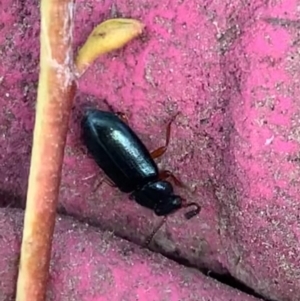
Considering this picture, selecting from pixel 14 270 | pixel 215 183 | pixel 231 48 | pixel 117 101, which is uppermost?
pixel 231 48

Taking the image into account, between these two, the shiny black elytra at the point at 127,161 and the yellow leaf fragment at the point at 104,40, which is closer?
the yellow leaf fragment at the point at 104,40

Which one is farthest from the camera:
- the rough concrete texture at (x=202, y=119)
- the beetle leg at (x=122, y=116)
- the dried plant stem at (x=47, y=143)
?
the beetle leg at (x=122, y=116)

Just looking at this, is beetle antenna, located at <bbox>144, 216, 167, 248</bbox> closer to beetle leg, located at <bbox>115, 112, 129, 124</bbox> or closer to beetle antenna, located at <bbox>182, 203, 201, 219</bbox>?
beetle antenna, located at <bbox>182, 203, 201, 219</bbox>

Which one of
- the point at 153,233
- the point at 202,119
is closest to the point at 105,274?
A: the point at 153,233

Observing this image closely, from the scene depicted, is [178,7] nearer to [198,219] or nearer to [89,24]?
[89,24]

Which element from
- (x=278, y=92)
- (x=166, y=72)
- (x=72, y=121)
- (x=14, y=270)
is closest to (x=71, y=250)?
(x=14, y=270)

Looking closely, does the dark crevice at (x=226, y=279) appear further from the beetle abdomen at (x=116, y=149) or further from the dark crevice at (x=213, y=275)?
the beetle abdomen at (x=116, y=149)

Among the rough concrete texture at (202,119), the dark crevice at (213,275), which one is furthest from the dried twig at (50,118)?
the dark crevice at (213,275)
